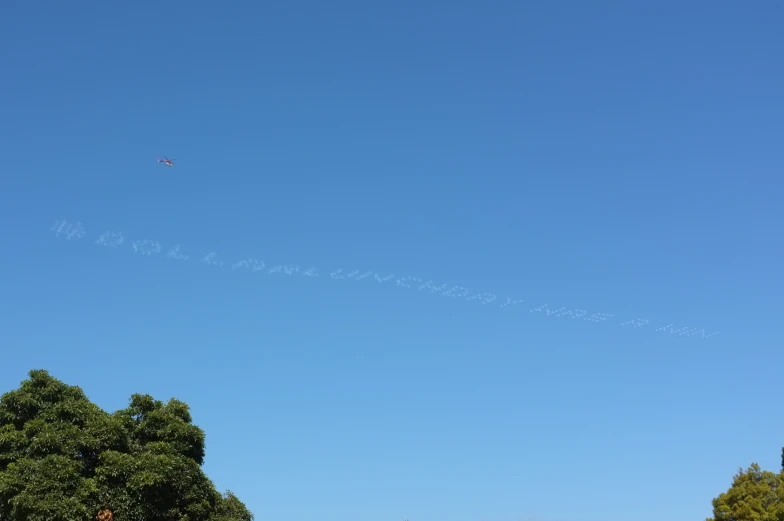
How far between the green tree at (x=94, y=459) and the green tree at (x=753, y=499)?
37847mm

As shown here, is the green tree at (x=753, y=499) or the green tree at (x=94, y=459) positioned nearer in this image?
the green tree at (x=94, y=459)

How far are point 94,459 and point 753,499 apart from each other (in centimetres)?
4540

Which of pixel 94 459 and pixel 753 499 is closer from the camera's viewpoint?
pixel 94 459

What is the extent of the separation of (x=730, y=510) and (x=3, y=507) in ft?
161

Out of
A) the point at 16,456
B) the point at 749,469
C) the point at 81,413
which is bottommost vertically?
the point at 16,456

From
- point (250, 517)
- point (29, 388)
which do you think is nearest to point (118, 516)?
point (29, 388)

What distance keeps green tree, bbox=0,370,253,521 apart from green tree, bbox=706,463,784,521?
3785 cm

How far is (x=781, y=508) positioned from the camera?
49406mm

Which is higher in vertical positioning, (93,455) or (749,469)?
(749,469)

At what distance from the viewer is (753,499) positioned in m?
52.8

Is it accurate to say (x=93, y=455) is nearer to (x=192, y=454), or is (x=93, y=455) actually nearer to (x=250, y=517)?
(x=192, y=454)

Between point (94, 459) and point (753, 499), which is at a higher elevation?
point (753, 499)

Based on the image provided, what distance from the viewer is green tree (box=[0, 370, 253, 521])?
3131 centimetres

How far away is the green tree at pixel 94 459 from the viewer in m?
31.3
